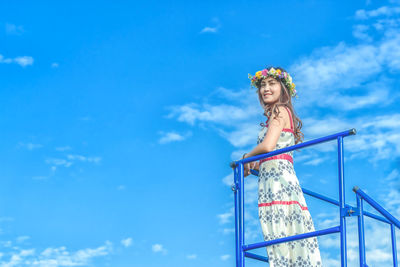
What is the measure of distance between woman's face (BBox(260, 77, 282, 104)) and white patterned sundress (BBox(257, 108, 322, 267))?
47 centimetres

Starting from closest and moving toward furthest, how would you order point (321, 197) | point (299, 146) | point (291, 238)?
point (291, 238), point (299, 146), point (321, 197)

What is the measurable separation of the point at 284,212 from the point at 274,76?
1652 millimetres

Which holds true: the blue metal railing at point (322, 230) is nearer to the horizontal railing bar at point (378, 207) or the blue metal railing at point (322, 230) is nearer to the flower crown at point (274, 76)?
the horizontal railing bar at point (378, 207)

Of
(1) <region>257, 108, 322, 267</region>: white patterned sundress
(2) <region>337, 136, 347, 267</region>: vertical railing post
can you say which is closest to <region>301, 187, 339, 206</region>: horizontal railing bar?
(1) <region>257, 108, 322, 267</region>: white patterned sundress

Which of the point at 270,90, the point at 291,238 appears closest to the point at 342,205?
the point at 291,238

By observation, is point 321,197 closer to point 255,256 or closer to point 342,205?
point 255,256

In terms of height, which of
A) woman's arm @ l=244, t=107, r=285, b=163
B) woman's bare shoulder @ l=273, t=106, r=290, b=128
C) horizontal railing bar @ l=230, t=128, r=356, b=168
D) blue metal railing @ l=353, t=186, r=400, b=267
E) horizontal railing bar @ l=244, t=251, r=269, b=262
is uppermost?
woman's bare shoulder @ l=273, t=106, r=290, b=128

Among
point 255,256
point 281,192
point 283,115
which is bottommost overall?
point 255,256

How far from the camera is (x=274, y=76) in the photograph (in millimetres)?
7520

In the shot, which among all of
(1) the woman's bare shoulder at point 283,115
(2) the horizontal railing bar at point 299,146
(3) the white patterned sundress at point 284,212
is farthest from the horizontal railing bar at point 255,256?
(1) the woman's bare shoulder at point 283,115

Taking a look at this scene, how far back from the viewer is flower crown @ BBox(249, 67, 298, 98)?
24.7 ft

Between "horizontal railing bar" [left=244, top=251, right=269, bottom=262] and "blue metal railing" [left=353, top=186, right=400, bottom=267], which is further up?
"blue metal railing" [left=353, top=186, right=400, bottom=267]

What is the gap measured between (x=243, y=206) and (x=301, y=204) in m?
0.67

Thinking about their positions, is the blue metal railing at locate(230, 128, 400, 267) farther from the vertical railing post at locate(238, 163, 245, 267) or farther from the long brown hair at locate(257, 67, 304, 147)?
the long brown hair at locate(257, 67, 304, 147)
